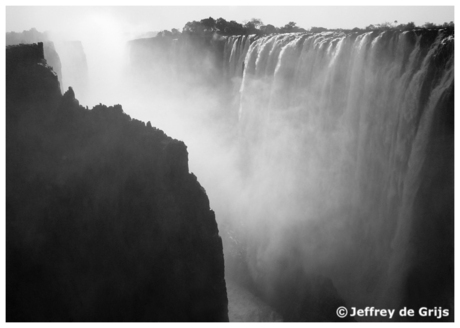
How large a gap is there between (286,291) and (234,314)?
1869 mm

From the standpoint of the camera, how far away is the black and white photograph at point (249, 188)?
20.1 feet

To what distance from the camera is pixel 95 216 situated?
20.7 feet

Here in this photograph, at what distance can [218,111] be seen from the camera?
1772 cm

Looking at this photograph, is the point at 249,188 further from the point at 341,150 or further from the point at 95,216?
the point at 95,216

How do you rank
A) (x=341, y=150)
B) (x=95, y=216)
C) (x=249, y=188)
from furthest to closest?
(x=249, y=188)
(x=341, y=150)
(x=95, y=216)

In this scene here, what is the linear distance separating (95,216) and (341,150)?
854 centimetres

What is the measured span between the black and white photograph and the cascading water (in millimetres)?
49

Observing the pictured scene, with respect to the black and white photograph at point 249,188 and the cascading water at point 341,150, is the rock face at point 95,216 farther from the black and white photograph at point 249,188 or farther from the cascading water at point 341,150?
the cascading water at point 341,150

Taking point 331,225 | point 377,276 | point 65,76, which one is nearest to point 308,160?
point 331,225

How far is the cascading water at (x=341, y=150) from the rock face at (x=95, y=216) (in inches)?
216

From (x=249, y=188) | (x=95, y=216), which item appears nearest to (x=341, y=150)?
(x=249, y=188)

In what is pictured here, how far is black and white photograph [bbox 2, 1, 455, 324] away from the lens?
6.11 metres

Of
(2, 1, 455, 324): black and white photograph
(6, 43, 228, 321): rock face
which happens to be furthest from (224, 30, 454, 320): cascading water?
(6, 43, 228, 321): rock face

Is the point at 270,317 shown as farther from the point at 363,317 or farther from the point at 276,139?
the point at 276,139
